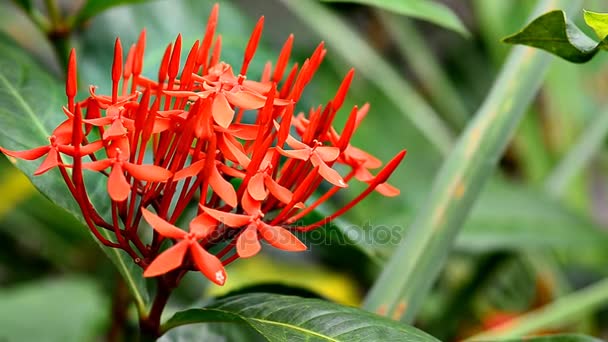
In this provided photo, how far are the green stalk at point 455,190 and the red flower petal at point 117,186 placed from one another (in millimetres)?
238

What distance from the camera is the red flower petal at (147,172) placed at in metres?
0.36

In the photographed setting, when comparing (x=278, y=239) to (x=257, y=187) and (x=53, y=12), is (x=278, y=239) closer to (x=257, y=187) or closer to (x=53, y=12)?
(x=257, y=187)

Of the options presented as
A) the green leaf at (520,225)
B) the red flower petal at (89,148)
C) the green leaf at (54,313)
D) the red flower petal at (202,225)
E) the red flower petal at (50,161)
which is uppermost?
the red flower petal at (89,148)

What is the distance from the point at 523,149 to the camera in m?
1.50

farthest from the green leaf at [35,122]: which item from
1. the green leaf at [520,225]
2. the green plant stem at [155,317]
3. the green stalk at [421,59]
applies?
the green stalk at [421,59]

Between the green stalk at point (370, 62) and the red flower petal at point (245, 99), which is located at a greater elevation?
the red flower petal at point (245, 99)

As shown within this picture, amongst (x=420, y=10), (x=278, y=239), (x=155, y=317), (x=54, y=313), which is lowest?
(x=54, y=313)

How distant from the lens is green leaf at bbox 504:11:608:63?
0.40 meters

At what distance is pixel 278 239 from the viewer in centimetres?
37

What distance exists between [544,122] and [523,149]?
27cm

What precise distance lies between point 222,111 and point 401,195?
793 millimetres

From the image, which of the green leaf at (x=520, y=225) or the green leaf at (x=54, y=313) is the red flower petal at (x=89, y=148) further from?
the green leaf at (x=54, y=313)

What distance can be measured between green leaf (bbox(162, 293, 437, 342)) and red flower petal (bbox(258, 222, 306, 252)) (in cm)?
5

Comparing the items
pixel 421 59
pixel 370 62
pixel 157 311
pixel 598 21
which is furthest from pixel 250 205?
pixel 421 59
